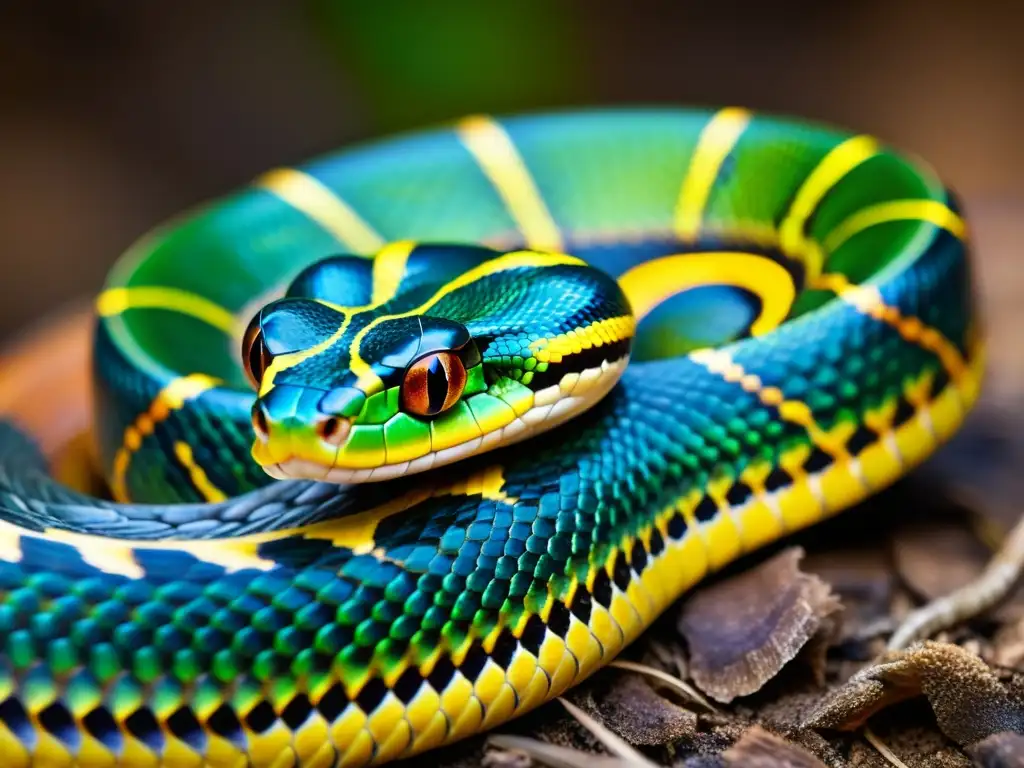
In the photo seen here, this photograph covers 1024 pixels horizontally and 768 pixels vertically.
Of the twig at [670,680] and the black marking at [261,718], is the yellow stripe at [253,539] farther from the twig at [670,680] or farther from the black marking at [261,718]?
the twig at [670,680]

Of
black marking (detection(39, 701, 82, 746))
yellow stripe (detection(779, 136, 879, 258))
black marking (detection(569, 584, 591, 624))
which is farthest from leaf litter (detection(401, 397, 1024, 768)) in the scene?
yellow stripe (detection(779, 136, 879, 258))

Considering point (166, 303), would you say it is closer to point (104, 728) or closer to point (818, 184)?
point (104, 728)

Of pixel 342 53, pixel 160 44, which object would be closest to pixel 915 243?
pixel 342 53

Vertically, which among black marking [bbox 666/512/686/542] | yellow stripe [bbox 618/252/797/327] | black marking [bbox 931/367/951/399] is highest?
yellow stripe [bbox 618/252/797/327]

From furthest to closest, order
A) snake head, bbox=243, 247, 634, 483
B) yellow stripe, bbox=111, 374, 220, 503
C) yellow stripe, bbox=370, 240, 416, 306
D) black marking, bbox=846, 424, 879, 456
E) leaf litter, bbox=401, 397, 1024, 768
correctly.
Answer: yellow stripe, bbox=111, 374, 220, 503 < black marking, bbox=846, 424, 879, 456 < yellow stripe, bbox=370, 240, 416, 306 < leaf litter, bbox=401, 397, 1024, 768 < snake head, bbox=243, 247, 634, 483

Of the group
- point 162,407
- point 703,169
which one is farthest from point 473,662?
point 703,169

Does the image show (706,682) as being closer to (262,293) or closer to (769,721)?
(769,721)

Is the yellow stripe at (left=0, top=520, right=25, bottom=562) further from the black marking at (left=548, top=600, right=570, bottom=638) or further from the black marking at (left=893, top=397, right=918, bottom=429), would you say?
the black marking at (left=893, top=397, right=918, bottom=429)
